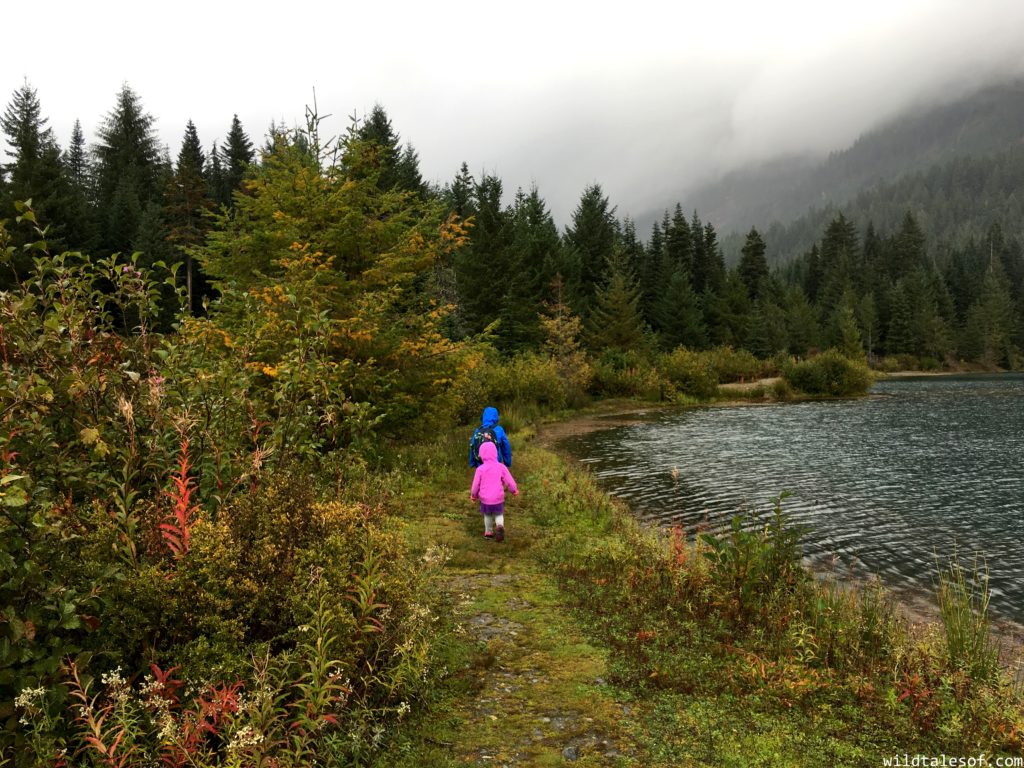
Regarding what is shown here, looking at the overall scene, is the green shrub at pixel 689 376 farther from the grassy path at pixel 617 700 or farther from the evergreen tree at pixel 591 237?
the grassy path at pixel 617 700

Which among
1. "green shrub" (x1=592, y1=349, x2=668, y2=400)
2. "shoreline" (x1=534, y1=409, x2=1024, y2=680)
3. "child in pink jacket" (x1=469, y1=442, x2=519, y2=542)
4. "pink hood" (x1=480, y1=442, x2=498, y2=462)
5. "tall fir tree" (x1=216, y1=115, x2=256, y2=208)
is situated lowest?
"shoreline" (x1=534, y1=409, x2=1024, y2=680)

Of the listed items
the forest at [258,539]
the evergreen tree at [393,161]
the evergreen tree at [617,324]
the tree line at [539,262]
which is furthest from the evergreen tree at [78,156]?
the forest at [258,539]

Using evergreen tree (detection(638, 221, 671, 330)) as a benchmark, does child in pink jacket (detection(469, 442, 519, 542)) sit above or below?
below

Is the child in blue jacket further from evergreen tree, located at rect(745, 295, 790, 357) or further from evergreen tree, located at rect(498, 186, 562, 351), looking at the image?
evergreen tree, located at rect(745, 295, 790, 357)

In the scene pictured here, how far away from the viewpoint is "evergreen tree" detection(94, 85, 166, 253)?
52.2 meters

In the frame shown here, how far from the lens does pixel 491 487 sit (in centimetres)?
946

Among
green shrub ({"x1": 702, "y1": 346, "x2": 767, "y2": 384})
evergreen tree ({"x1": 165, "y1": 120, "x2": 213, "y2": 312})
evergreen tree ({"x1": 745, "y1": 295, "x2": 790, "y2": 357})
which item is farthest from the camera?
evergreen tree ({"x1": 745, "y1": 295, "x2": 790, "y2": 357})

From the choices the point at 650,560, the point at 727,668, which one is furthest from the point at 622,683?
the point at 650,560

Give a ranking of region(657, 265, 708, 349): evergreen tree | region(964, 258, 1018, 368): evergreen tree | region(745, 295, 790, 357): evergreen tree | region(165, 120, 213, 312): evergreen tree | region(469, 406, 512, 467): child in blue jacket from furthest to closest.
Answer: region(964, 258, 1018, 368): evergreen tree → region(745, 295, 790, 357): evergreen tree → region(657, 265, 708, 349): evergreen tree → region(165, 120, 213, 312): evergreen tree → region(469, 406, 512, 467): child in blue jacket

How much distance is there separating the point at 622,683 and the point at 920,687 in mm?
2427

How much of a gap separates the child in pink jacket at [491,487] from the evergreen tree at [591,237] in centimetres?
6111

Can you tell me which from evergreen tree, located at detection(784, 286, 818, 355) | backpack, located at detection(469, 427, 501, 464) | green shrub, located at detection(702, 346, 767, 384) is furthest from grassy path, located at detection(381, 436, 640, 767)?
evergreen tree, located at detection(784, 286, 818, 355)

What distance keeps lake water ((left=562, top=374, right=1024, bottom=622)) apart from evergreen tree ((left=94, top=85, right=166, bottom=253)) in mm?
48512

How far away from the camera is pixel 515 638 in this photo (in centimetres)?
582
